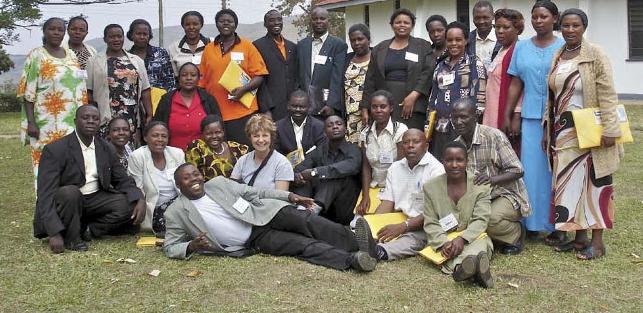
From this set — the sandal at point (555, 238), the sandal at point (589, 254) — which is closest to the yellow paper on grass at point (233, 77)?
the sandal at point (555, 238)

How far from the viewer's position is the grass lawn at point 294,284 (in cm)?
421

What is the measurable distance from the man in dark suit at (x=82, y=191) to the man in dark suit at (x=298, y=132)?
1371 mm

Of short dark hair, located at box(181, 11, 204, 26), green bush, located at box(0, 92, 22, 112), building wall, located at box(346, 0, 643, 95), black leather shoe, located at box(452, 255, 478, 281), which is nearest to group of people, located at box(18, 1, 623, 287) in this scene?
black leather shoe, located at box(452, 255, 478, 281)

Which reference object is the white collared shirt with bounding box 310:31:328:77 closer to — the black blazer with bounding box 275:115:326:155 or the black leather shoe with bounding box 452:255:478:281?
the black blazer with bounding box 275:115:326:155

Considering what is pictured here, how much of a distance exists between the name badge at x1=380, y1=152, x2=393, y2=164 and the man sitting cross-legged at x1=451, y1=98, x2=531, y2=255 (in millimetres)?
775

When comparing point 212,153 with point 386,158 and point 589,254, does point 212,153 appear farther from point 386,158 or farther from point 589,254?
point 589,254

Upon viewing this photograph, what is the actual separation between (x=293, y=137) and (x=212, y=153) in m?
0.76

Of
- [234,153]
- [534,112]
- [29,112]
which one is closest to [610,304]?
[534,112]

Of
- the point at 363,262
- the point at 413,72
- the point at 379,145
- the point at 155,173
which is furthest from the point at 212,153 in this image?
the point at 363,262

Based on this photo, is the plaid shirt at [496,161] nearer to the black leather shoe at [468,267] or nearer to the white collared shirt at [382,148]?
the white collared shirt at [382,148]

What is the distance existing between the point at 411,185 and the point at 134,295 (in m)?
2.31

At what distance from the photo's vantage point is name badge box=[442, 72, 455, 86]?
19.4ft

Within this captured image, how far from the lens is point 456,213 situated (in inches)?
203

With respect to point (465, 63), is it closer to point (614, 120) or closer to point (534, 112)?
point (534, 112)
